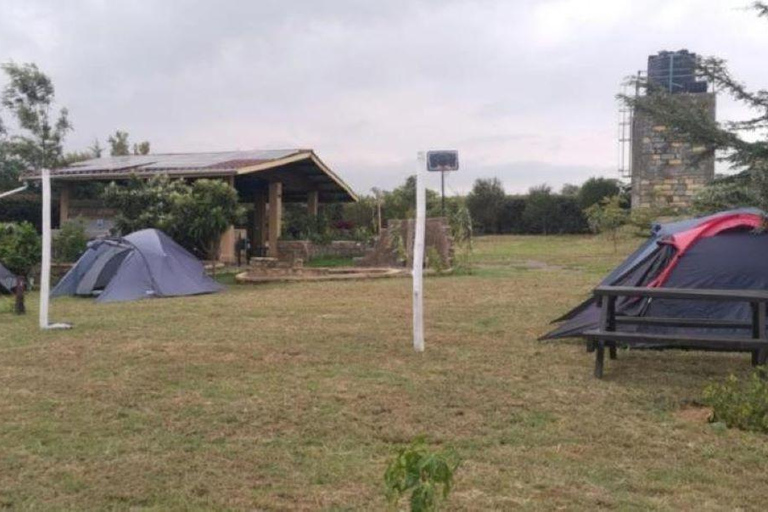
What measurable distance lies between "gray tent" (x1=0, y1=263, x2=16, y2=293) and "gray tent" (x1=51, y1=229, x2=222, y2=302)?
27.5 inches

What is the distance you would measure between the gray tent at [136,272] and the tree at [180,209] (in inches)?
54.9

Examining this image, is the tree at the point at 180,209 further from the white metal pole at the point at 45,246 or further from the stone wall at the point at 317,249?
the white metal pole at the point at 45,246

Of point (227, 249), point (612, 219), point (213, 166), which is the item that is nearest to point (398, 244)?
point (227, 249)

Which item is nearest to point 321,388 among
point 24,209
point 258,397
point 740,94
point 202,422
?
point 258,397

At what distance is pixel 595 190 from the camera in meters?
33.5

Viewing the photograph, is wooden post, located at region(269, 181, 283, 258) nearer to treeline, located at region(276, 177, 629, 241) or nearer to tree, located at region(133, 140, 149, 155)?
treeline, located at region(276, 177, 629, 241)

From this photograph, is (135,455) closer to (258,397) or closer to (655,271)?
(258,397)

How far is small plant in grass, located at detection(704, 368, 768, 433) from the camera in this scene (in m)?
4.34

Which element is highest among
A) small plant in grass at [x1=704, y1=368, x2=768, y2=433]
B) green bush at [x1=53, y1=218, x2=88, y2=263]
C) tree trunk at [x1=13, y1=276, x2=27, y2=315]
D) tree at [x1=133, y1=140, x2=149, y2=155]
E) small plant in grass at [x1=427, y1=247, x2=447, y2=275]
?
tree at [x1=133, y1=140, x2=149, y2=155]

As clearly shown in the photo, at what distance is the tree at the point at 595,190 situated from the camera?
107ft

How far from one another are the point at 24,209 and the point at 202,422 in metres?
20.9

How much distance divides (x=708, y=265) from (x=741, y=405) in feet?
8.58

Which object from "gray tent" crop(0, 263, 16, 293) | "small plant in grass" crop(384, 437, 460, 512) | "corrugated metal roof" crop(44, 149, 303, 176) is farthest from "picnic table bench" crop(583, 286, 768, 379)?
"corrugated metal roof" crop(44, 149, 303, 176)

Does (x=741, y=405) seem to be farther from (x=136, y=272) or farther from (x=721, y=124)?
(x=136, y=272)
